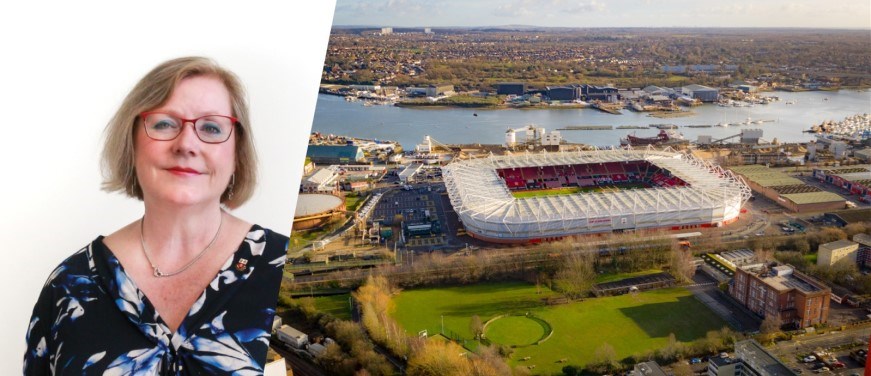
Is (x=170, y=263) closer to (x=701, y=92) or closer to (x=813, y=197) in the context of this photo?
(x=813, y=197)

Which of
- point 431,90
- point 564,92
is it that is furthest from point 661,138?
point 431,90

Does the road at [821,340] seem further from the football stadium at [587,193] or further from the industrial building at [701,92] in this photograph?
the industrial building at [701,92]

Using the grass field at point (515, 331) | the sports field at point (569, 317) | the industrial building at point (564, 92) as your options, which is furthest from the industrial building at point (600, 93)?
the grass field at point (515, 331)

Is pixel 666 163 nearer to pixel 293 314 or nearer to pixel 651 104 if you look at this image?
pixel 651 104

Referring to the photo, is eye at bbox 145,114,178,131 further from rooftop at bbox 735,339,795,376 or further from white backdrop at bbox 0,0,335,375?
rooftop at bbox 735,339,795,376

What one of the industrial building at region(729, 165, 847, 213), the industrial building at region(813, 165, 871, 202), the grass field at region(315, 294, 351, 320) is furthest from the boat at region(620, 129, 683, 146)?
the grass field at region(315, 294, 351, 320)

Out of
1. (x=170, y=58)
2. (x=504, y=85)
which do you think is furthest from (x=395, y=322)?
(x=504, y=85)
